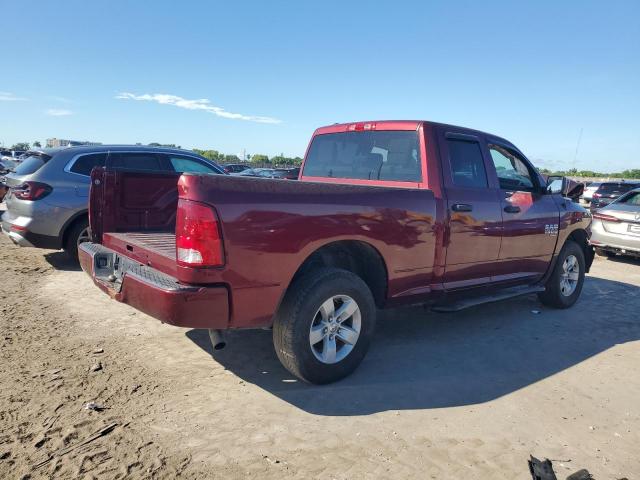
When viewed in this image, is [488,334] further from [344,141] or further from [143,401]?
[143,401]

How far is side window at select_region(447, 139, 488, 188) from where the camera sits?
4.43 metres

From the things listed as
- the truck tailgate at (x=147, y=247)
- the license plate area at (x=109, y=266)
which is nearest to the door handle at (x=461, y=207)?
the truck tailgate at (x=147, y=247)

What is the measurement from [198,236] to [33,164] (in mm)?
5263

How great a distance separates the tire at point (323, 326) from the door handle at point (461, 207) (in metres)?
1.21

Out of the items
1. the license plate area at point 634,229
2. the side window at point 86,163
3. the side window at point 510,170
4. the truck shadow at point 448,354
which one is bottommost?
the truck shadow at point 448,354

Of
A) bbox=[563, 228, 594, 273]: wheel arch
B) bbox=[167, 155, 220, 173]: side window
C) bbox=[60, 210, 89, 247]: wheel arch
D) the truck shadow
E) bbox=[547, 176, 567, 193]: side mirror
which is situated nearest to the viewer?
the truck shadow

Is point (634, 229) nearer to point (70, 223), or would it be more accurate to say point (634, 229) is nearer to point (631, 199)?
point (631, 199)

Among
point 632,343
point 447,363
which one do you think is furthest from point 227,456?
point 632,343

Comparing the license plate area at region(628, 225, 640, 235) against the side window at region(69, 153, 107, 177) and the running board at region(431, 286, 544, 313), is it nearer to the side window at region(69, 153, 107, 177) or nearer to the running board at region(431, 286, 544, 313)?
the running board at region(431, 286, 544, 313)

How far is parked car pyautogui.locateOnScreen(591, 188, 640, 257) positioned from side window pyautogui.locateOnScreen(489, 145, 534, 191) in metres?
5.00

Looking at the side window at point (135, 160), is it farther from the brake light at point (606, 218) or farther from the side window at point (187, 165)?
the brake light at point (606, 218)

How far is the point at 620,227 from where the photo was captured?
359 inches

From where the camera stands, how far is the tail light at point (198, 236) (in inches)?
109

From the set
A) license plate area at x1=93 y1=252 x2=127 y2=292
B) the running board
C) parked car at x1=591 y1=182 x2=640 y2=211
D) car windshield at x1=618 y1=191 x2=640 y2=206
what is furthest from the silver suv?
parked car at x1=591 y1=182 x2=640 y2=211
